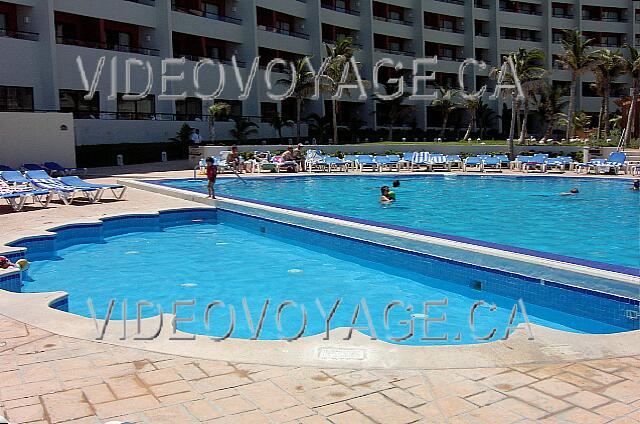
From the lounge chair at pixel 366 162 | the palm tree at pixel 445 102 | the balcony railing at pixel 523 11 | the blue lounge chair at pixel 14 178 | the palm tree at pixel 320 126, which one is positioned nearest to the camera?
the blue lounge chair at pixel 14 178

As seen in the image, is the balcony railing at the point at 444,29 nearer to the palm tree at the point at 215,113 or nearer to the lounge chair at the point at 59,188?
the palm tree at the point at 215,113

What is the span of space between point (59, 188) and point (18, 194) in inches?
47.3

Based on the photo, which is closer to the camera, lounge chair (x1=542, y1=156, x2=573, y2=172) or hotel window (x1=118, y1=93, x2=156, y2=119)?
lounge chair (x1=542, y1=156, x2=573, y2=172)

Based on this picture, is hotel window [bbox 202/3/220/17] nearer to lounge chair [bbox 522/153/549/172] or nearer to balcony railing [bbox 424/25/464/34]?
balcony railing [bbox 424/25/464/34]

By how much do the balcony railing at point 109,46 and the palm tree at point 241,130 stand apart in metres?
5.73

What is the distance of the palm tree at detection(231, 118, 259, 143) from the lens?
35.1 metres

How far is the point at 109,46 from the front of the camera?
31312 millimetres

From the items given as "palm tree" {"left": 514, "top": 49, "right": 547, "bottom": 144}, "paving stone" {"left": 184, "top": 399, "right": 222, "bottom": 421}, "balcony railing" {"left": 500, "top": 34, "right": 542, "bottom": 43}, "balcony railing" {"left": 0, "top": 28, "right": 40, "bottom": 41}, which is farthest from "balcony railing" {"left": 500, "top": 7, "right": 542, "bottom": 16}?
"paving stone" {"left": 184, "top": 399, "right": 222, "bottom": 421}

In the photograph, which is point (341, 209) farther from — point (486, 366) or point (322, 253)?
point (486, 366)

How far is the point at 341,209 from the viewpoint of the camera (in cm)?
1500

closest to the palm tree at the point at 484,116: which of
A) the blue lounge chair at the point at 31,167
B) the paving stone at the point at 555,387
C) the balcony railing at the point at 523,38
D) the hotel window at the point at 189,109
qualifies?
the balcony railing at the point at 523,38

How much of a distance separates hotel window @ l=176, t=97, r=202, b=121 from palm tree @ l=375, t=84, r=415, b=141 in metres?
15.0

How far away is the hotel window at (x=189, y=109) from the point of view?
1336 inches

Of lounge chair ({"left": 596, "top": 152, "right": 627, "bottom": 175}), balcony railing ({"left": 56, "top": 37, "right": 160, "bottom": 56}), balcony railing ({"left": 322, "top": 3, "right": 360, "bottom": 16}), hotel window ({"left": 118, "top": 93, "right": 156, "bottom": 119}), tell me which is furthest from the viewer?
balcony railing ({"left": 322, "top": 3, "right": 360, "bottom": 16})
